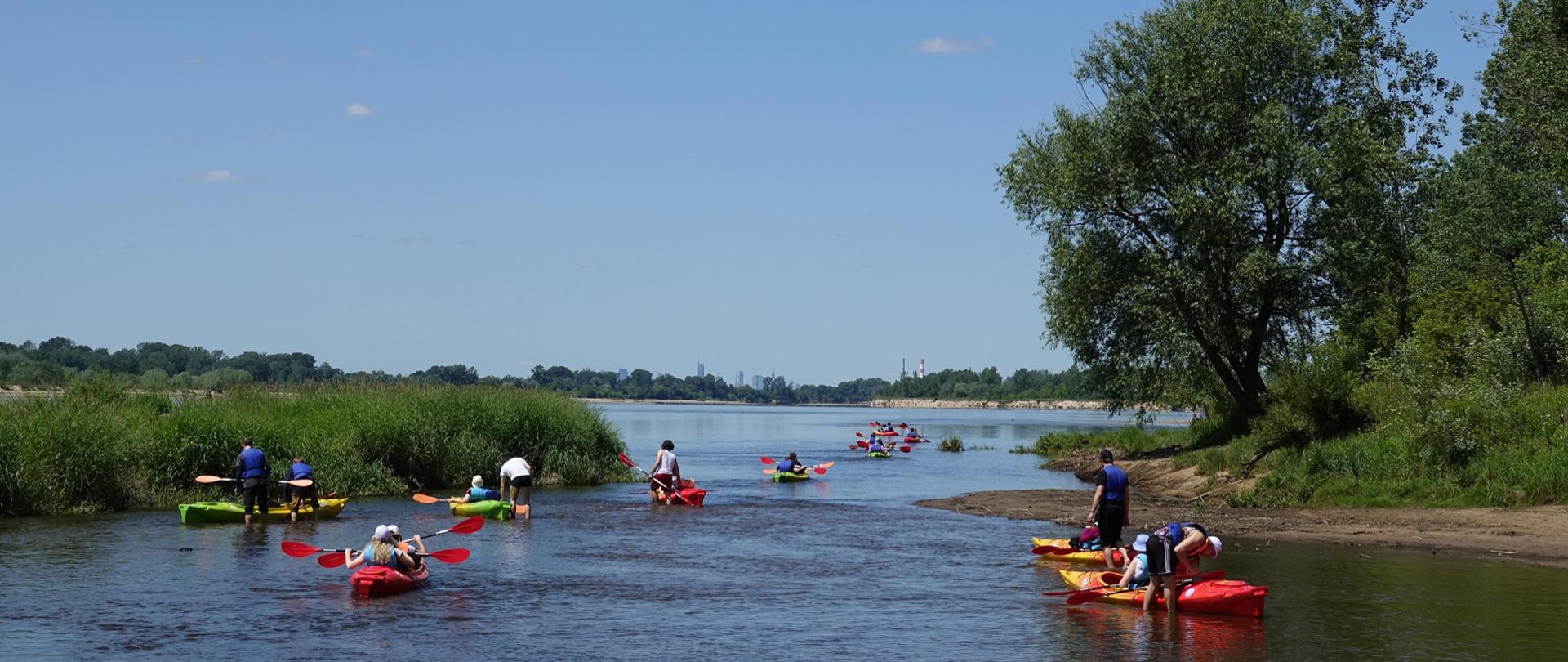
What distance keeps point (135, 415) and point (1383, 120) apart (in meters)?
35.1

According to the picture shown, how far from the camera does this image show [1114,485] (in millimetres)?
21312

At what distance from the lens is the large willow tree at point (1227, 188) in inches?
1430

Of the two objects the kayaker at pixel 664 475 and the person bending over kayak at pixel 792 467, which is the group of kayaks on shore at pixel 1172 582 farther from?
the person bending over kayak at pixel 792 467

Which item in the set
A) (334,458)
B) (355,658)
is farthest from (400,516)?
(355,658)

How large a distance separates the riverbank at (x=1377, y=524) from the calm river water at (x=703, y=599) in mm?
1047

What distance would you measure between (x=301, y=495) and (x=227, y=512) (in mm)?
1597

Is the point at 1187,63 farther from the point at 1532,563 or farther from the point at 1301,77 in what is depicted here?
the point at 1532,563

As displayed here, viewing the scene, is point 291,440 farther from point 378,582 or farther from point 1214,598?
point 1214,598

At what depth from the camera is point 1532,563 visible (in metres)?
21.7

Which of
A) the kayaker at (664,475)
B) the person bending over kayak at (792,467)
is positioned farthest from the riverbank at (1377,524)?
the person bending over kayak at (792,467)

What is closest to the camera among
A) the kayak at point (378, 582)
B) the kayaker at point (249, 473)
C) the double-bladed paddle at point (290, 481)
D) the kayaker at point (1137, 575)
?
the kayaker at point (1137, 575)

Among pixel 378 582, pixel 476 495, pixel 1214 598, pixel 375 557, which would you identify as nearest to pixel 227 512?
pixel 476 495

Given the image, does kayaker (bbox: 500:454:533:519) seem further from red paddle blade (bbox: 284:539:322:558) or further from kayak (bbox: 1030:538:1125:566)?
kayak (bbox: 1030:538:1125:566)

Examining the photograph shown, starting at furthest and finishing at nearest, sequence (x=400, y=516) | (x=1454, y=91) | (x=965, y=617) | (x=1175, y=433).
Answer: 1. (x=1175, y=433)
2. (x=1454, y=91)
3. (x=400, y=516)
4. (x=965, y=617)
